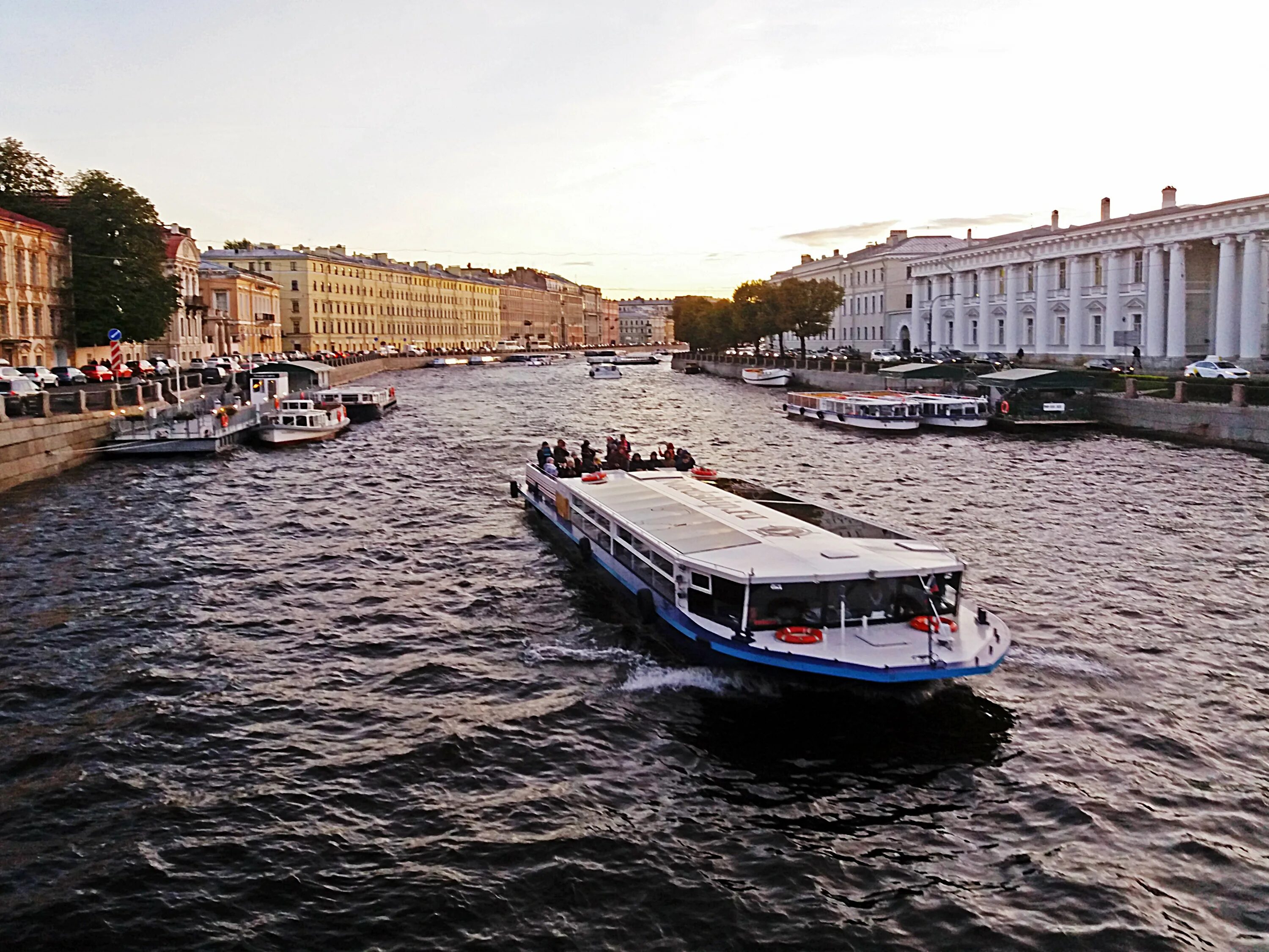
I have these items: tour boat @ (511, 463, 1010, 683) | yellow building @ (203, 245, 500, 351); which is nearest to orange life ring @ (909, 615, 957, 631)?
tour boat @ (511, 463, 1010, 683)

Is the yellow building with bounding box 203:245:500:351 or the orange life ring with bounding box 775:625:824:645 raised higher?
the yellow building with bounding box 203:245:500:351

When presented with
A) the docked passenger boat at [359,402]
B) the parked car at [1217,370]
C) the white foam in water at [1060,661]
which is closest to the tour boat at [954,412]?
the parked car at [1217,370]

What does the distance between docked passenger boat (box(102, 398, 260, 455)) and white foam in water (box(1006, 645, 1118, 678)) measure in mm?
35415

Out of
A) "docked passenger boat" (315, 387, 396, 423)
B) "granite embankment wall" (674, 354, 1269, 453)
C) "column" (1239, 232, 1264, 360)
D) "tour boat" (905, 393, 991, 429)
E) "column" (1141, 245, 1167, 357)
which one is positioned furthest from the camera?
"column" (1141, 245, 1167, 357)

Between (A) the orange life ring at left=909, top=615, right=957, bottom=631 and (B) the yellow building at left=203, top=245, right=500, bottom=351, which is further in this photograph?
(B) the yellow building at left=203, top=245, right=500, bottom=351

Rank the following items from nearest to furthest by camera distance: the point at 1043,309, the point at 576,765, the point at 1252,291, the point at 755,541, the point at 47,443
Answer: the point at 576,765 < the point at 755,541 < the point at 47,443 < the point at 1252,291 < the point at 1043,309

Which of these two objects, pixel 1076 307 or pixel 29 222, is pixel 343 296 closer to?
pixel 29 222

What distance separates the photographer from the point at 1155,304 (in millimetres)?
66688

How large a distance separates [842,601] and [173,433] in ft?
119

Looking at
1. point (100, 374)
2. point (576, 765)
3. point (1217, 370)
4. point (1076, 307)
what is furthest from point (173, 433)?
point (1076, 307)

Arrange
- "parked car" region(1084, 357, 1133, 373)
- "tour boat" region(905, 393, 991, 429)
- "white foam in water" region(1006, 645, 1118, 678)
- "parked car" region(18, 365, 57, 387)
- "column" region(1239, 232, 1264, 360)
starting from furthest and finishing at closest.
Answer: "parked car" region(1084, 357, 1133, 373) → "column" region(1239, 232, 1264, 360) → "tour boat" region(905, 393, 991, 429) → "parked car" region(18, 365, 57, 387) → "white foam in water" region(1006, 645, 1118, 678)

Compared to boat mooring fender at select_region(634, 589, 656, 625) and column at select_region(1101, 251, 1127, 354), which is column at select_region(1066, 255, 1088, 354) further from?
boat mooring fender at select_region(634, 589, 656, 625)

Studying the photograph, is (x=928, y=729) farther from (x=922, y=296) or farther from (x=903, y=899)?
(x=922, y=296)

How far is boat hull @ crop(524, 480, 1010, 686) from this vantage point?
13984 mm
